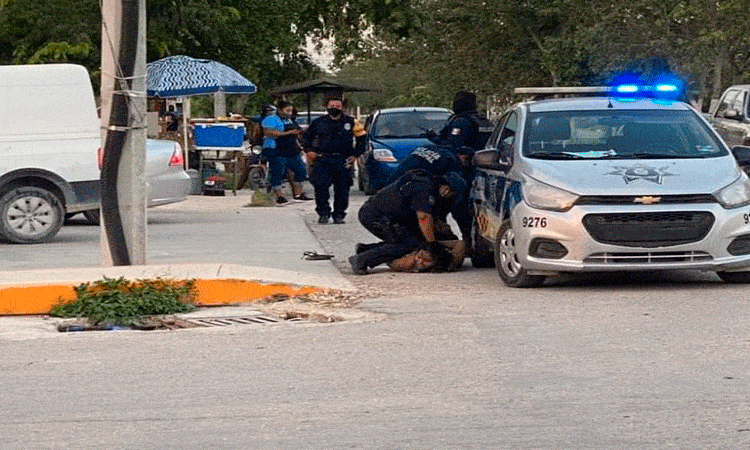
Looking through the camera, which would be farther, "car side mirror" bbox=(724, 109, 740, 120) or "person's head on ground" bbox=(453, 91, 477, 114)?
"car side mirror" bbox=(724, 109, 740, 120)

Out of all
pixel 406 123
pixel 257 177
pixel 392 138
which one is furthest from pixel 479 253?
pixel 257 177

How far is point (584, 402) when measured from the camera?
7.49 meters

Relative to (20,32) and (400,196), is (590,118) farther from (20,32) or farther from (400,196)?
(20,32)

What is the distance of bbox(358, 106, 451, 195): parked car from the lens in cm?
2538

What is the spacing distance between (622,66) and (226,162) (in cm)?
1642

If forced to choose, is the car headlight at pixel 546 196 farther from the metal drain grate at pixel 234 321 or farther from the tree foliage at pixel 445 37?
the tree foliage at pixel 445 37

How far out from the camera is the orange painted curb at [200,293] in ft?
36.2

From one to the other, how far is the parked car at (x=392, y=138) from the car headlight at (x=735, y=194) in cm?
1321

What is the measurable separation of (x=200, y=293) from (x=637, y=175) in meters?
3.36

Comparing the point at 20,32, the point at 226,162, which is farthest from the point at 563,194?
the point at 20,32

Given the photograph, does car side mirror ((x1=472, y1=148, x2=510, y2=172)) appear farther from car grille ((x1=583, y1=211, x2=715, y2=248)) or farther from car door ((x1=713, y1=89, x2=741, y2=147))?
car door ((x1=713, y1=89, x2=741, y2=147))

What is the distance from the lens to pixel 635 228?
11.4m

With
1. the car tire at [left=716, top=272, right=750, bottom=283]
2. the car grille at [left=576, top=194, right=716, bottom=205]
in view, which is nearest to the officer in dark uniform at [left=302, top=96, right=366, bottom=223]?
the car tire at [left=716, top=272, right=750, bottom=283]

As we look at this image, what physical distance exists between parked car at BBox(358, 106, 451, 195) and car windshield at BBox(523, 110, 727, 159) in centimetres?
1217
